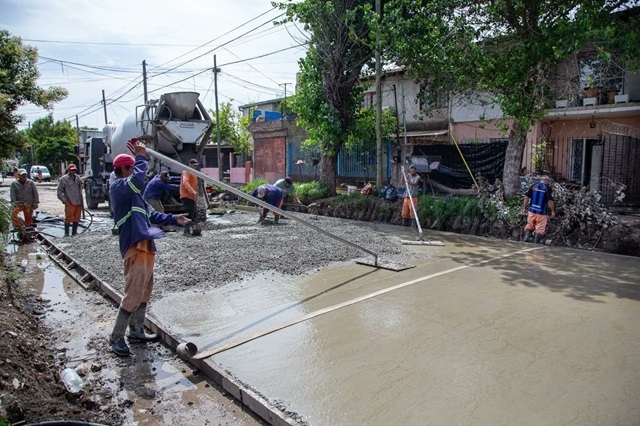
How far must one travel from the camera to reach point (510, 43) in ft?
36.0

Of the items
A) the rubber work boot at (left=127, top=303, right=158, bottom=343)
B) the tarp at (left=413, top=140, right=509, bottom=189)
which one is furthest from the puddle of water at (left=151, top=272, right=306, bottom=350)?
the tarp at (left=413, top=140, right=509, bottom=189)

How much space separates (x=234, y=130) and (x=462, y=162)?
22.5 metres

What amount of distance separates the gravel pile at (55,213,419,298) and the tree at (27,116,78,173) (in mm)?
37424

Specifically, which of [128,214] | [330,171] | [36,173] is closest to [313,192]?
[330,171]

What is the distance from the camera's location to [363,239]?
9.37m

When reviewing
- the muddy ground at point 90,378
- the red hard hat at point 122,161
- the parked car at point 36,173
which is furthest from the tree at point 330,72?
the parked car at point 36,173

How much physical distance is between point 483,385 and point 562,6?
378 inches

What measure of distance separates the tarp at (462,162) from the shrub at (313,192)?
3505 mm

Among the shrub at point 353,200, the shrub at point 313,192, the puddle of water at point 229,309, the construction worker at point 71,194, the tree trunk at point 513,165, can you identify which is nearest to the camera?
the puddle of water at point 229,309

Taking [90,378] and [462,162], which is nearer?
[90,378]

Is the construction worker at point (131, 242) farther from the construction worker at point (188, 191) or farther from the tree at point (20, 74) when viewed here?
the tree at point (20, 74)

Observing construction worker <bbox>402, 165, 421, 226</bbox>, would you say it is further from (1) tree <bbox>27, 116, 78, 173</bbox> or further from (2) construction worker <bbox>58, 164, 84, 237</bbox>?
(1) tree <bbox>27, 116, 78, 173</bbox>

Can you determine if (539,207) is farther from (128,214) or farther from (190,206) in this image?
(128,214)

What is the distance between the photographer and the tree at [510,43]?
8.78 m
